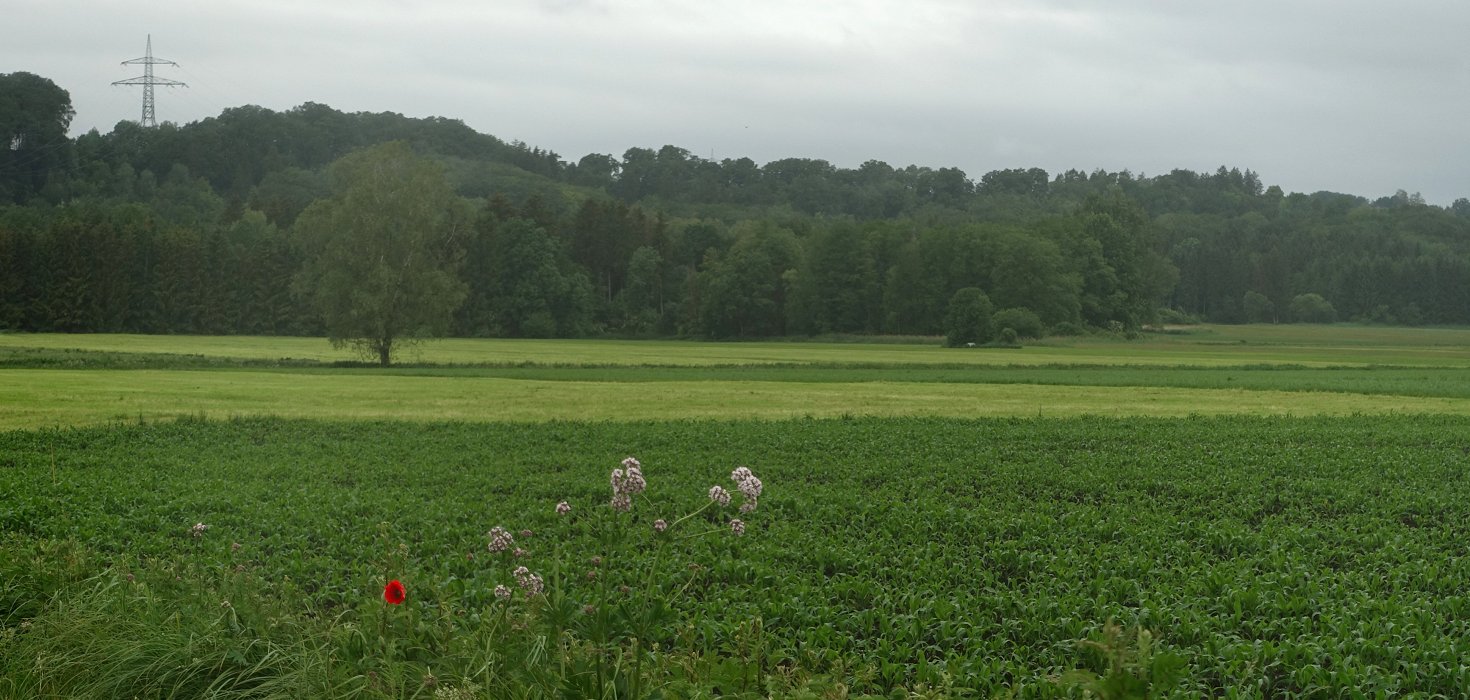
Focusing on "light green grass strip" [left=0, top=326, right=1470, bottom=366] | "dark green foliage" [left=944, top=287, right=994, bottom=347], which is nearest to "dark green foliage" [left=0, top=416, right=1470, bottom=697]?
"light green grass strip" [left=0, top=326, right=1470, bottom=366]

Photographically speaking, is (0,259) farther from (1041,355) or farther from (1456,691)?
(1456,691)

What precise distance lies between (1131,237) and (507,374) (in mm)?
105058

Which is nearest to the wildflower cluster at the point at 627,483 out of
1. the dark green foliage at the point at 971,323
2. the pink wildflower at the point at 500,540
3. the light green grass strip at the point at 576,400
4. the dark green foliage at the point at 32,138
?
the pink wildflower at the point at 500,540

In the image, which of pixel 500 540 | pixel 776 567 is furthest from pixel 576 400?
pixel 500 540

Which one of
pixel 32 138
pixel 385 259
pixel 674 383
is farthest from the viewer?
pixel 32 138

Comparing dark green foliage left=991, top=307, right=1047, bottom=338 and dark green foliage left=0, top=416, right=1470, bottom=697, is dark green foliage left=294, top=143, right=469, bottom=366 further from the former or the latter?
dark green foliage left=991, top=307, right=1047, bottom=338

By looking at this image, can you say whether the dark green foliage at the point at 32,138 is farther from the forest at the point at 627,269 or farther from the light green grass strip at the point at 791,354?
the light green grass strip at the point at 791,354

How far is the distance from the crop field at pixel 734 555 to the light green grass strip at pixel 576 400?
1.46 meters

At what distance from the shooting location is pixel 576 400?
40750 millimetres

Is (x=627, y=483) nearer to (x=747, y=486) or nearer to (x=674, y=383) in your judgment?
(x=747, y=486)

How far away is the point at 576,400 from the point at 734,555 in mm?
28087

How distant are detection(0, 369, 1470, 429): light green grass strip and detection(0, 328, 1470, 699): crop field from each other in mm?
1457

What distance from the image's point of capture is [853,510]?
1611 centimetres

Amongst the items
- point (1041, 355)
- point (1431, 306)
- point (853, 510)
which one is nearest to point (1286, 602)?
point (853, 510)
